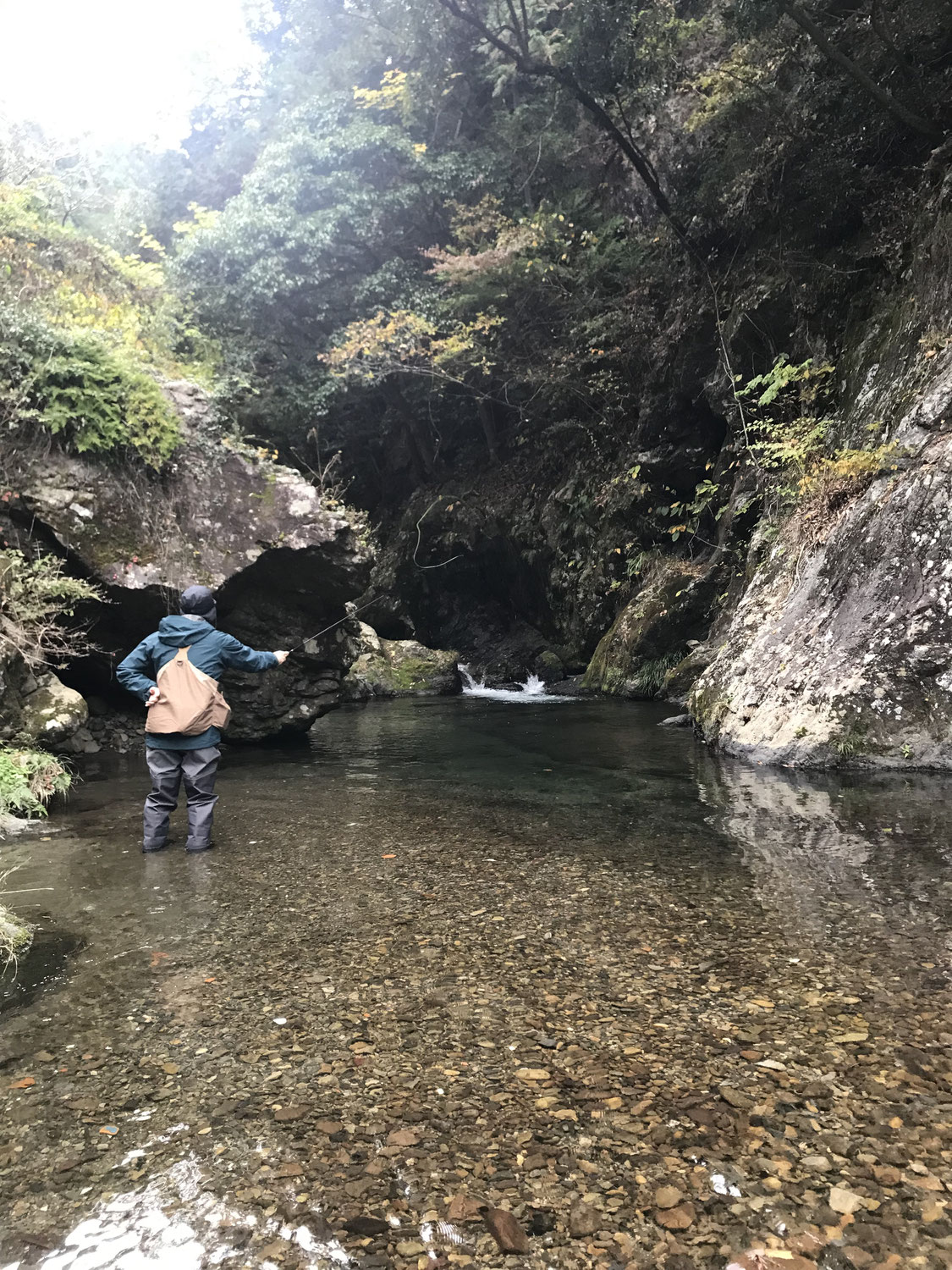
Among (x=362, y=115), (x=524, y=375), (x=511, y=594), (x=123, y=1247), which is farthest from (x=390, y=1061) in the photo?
(x=362, y=115)

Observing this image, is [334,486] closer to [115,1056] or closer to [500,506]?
[115,1056]

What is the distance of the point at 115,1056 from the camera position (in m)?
2.45

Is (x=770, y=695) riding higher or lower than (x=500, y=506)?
lower

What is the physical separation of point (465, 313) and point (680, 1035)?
19.3m

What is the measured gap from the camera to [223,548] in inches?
356

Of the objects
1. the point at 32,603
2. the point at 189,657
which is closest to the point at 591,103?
the point at 32,603

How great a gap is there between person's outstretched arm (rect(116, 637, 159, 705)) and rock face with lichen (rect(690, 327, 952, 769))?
585 cm

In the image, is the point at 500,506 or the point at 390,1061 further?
the point at 500,506

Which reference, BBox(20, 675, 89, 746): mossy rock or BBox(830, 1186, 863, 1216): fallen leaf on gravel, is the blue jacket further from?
BBox(830, 1186, 863, 1216): fallen leaf on gravel

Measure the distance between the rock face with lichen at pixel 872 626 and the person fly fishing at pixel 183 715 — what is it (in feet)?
17.7

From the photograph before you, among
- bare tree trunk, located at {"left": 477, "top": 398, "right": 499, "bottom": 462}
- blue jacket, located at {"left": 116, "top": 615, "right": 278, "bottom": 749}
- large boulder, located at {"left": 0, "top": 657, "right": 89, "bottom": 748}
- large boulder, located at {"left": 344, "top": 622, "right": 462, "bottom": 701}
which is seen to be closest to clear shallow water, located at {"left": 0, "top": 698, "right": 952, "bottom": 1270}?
blue jacket, located at {"left": 116, "top": 615, "right": 278, "bottom": 749}

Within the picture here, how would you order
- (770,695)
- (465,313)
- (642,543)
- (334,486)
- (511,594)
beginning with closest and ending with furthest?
1. (770,695)
2. (334,486)
3. (642,543)
4. (465,313)
5. (511,594)

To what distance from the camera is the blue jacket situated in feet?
17.3

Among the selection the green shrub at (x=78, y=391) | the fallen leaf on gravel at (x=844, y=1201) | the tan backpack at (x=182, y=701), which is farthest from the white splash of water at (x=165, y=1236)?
the green shrub at (x=78, y=391)
